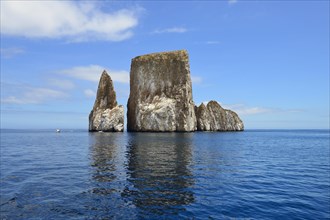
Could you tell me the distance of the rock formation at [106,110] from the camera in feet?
373

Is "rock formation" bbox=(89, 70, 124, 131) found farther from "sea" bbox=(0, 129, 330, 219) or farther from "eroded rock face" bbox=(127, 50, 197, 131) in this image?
"sea" bbox=(0, 129, 330, 219)

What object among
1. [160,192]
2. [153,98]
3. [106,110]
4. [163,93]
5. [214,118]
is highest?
[163,93]

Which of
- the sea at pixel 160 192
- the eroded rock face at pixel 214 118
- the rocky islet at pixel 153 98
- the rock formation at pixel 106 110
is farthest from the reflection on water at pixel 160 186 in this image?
the eroded rock face at pixel 214 118

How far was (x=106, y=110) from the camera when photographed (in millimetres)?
116562

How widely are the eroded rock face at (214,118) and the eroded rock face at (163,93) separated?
94.8ft

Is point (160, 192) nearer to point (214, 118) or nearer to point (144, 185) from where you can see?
point (144, 185)

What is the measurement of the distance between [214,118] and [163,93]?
49.2 meters

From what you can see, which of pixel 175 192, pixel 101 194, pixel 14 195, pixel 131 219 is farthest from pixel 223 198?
pixel 14 195

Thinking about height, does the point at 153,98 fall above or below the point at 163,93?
below

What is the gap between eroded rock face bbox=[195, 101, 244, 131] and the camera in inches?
5748

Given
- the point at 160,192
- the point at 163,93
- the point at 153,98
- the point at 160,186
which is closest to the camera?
the point at 160,192

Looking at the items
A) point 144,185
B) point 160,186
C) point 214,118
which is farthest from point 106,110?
point 160,186

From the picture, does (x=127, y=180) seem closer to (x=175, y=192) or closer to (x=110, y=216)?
(x=175, y=192)

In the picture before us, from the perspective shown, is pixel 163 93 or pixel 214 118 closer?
pixel 163 93
